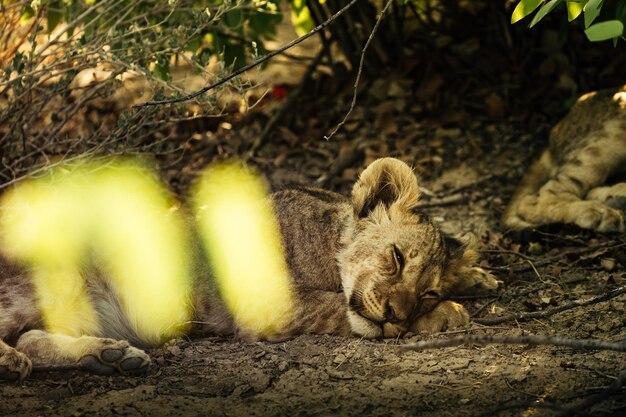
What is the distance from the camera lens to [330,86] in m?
8.52

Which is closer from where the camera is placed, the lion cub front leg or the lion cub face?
the lion cub front leg

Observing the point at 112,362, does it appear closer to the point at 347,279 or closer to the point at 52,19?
the point at 347,279

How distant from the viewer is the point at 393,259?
4.66 meters

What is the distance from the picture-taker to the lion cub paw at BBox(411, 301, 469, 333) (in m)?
4.66

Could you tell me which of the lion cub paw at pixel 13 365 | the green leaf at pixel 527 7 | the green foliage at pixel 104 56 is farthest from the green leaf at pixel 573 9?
the lion cub paw at pixel 13 365

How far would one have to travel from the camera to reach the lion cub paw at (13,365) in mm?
3990

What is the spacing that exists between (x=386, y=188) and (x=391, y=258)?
0.51m

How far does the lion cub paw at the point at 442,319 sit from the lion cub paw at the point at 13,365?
201 cm

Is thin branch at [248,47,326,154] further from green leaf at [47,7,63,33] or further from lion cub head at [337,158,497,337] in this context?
lion cub head at [337,158,497,337]

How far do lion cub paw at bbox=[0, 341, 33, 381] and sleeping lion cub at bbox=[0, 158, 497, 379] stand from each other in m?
0.11

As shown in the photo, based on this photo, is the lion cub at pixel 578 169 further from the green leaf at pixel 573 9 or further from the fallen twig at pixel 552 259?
the green leaf at pixel 573 9

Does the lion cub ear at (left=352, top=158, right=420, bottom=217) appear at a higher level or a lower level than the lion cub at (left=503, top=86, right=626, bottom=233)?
higher

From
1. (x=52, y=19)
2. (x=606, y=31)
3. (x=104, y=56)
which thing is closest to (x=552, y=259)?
(x=606, y=31)

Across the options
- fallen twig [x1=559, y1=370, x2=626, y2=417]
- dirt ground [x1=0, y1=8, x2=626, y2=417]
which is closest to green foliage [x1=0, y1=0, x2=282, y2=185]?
dirt ground [x1=0, y1=8, x2=626, y2=417]
